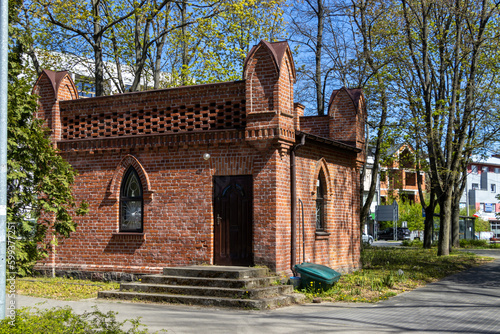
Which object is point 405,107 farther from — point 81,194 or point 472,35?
point 81,194

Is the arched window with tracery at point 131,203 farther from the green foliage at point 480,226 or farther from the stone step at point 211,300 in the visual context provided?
the green foliage at point 480,226

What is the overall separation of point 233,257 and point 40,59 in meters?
17.2

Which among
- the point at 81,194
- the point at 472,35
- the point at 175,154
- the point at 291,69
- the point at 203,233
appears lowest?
the point at 203,233

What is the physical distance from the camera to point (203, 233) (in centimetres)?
1423

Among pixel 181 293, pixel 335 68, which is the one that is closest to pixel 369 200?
pixel 335 68

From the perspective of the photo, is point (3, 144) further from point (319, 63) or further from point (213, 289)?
point (319, 63)

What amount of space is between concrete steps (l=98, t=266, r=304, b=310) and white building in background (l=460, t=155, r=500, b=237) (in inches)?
2462

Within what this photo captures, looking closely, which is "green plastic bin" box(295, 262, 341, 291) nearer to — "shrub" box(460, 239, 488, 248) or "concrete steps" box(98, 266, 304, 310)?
"concrete steps" box(98, 266, 304, 310)

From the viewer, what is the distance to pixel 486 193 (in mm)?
77438

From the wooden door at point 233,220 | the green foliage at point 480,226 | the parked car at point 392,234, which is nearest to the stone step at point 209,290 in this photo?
the wooden door at point 233,220

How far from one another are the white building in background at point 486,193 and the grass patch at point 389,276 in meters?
51.3

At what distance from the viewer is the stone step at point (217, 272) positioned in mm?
12570

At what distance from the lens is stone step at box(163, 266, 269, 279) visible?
12570 millimetres

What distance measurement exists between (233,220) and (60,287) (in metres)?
4.74
